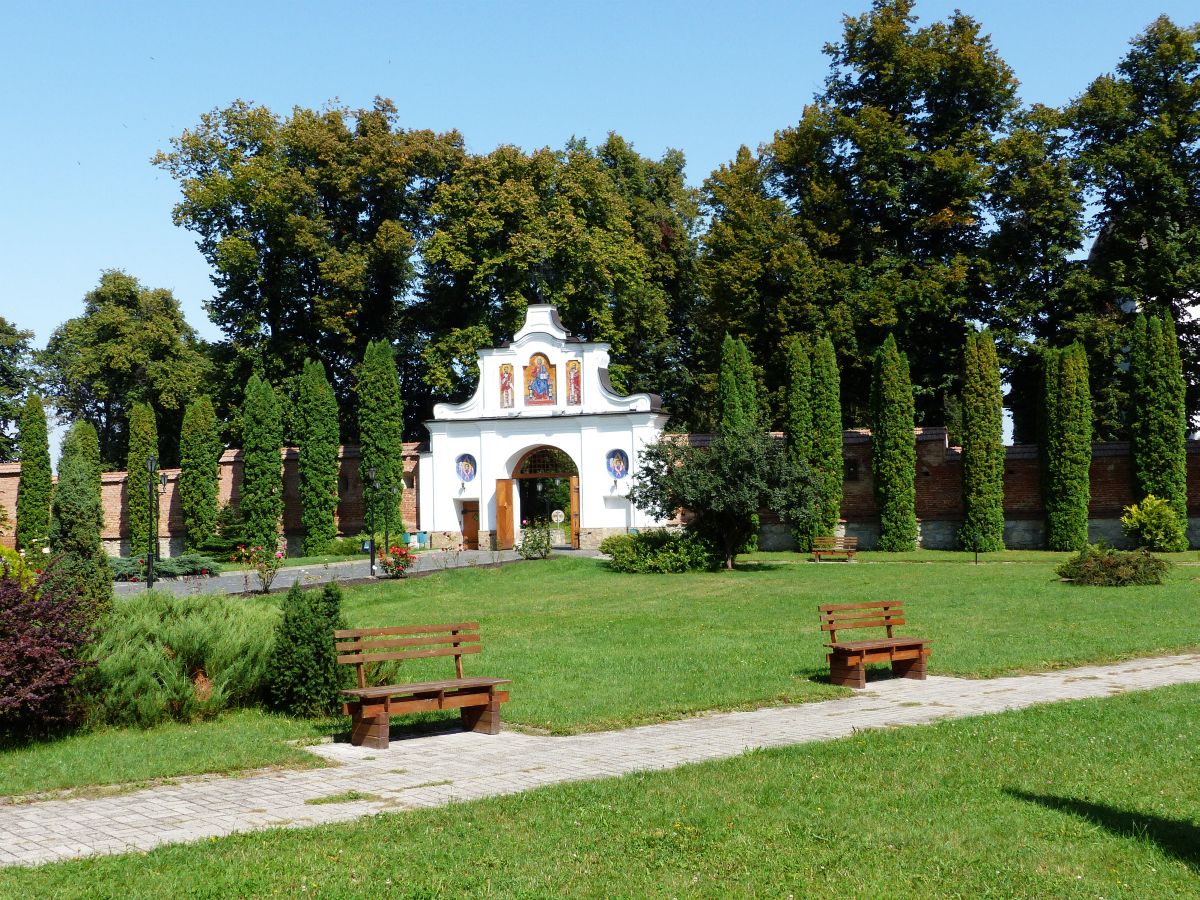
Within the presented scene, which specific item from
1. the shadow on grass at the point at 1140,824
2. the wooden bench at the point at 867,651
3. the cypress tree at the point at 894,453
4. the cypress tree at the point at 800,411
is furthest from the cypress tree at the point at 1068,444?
the shadow on grass at the point at 1140,824

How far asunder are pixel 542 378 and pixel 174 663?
92.7ft

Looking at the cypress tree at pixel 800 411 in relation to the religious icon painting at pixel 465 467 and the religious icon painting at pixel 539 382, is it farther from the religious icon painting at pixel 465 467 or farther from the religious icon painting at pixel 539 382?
the religious icon painting at pixel 465 467

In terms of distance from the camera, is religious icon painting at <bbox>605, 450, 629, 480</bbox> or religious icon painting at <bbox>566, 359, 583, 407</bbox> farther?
religious icon painting at <bbox>566, 359, 583, 407</bbox>

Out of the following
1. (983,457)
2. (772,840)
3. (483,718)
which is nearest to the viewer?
(772,840)

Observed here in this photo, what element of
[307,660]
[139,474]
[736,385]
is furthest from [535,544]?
[307,660]

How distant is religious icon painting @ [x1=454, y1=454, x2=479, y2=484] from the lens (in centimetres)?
3903

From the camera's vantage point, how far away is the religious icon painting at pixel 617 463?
37.3m

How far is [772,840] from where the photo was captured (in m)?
6.09

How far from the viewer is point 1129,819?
632cm

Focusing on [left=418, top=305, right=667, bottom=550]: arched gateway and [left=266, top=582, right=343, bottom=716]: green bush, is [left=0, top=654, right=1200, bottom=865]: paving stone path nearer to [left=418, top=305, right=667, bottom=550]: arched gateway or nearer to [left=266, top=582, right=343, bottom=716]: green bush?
[left=266, top=582, right=343, bottom=716]: green bush

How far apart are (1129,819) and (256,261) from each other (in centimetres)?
3966

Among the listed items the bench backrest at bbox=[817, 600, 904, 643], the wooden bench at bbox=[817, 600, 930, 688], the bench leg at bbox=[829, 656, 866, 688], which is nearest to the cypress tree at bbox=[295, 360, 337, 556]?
the bench backrest at bbox=[817, 600, 904, 643]

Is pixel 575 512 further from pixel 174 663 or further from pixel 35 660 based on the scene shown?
pixel 35 660

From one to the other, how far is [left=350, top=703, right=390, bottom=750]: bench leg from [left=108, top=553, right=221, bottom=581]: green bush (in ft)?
73.8
